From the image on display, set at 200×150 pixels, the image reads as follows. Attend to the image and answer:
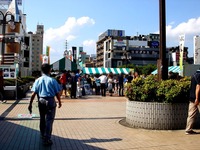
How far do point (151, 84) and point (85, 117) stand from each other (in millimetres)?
3051

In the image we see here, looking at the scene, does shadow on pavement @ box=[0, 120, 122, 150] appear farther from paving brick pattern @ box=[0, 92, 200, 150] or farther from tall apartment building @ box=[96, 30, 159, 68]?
tall apartment building @ box=[96, 30, 159, 68]

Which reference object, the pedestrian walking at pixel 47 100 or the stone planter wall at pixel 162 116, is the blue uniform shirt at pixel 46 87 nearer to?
the pedestrian walking at pixel 47 100

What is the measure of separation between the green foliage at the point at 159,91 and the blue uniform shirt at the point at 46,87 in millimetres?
2995

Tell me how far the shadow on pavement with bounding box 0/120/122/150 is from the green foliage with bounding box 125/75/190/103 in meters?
2.02

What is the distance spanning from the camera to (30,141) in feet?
23.6

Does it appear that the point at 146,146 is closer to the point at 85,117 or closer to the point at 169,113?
the point at 169,113

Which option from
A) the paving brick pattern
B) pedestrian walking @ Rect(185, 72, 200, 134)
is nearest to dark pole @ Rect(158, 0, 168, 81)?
pedestrian walking @ Rect(185, 72, 200, 134)

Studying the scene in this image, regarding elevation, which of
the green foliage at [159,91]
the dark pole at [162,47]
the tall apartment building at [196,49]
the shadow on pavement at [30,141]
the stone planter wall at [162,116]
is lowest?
the shadow on pavement at [30,141]

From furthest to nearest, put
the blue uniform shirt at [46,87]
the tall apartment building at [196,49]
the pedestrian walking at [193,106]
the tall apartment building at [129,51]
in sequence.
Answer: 1. the tall apartment building at [129,51]
2. the tall apartment building at [196,49]
3. the pedestrian walking at [193,106]
4. the blue uniform shirt at [46,87]

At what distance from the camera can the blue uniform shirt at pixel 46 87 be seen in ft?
22.5

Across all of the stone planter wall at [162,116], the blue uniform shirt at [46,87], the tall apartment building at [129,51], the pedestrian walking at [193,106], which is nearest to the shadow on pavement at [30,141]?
the blue uniform shirt at [46,87]

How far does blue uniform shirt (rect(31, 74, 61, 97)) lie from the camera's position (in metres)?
6.86

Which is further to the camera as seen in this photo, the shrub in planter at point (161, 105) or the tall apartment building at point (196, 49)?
the tall apartment building at point (196, 49)

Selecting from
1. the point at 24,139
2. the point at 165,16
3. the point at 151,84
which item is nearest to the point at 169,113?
the point at 151,84
